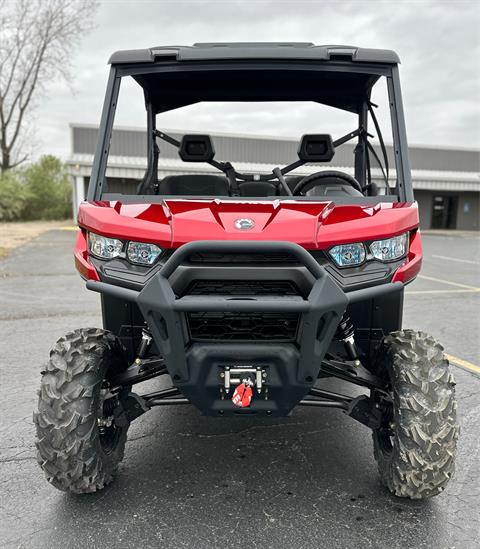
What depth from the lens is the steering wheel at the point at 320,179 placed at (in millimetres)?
3344

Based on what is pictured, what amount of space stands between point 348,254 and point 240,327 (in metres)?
0.59

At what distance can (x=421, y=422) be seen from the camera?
94.3 inches

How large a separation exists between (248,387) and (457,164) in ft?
113

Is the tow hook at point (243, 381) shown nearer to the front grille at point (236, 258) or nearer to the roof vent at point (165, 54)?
the front grille at point (236, 258)

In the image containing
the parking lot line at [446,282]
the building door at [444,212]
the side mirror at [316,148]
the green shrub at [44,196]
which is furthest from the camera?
the building door at [444,212]

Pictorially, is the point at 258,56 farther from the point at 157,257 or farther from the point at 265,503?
the point at 265,503

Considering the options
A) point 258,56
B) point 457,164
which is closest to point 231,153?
point 457,164

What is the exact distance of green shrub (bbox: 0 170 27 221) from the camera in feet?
92.8

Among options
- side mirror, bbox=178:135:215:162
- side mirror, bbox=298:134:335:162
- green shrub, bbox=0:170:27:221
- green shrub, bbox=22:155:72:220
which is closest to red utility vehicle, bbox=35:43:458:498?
side mirror, bbox=298:134:335:162

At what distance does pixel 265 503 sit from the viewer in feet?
8.57

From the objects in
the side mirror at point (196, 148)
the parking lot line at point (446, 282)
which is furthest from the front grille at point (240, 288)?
the parking lot line at point (446, 282)

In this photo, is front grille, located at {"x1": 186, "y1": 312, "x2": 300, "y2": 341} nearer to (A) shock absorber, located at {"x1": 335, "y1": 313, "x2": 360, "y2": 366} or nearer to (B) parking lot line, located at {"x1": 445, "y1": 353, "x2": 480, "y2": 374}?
(A) shock absorber, located at {"x1": 335, "y1": 313, "x2": 360, "y2": 366}

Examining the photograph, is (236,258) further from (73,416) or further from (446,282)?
(446,282)

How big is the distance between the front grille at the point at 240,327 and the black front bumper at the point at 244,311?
86mm
